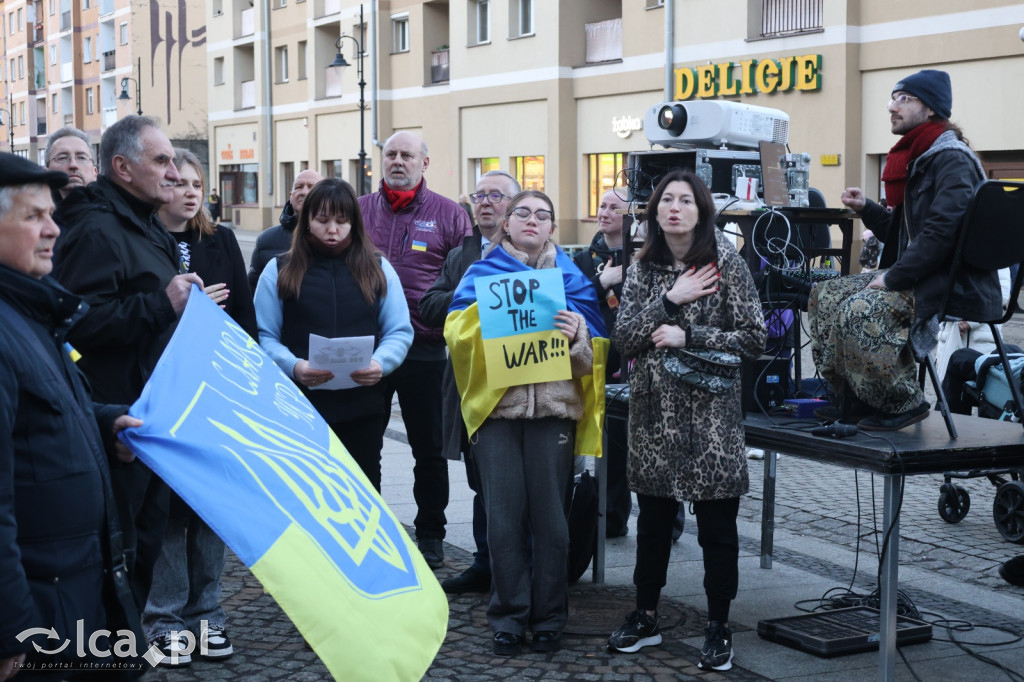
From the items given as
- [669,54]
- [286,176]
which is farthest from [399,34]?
[669,54]

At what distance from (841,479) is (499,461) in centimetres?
459

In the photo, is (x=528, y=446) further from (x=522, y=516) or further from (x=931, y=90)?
(x=931, y=90)

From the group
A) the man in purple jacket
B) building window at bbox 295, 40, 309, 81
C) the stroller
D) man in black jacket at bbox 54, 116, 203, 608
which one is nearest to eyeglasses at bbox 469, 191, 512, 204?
the man in purple jacket

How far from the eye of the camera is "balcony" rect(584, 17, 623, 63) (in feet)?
99.8

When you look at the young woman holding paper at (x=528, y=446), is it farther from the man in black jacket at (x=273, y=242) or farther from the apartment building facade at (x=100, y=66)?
the apartment building facade at (x=100, y=66)

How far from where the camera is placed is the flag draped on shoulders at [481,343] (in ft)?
17.7

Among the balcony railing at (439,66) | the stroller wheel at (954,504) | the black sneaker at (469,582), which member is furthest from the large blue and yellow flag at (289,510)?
the balcony railing at (439,66)

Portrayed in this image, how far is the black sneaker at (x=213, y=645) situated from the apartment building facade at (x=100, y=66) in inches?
1549

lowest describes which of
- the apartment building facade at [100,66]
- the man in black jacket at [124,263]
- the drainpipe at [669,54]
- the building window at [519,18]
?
the man in black jacket at [124,263]

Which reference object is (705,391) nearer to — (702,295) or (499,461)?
(702,295)

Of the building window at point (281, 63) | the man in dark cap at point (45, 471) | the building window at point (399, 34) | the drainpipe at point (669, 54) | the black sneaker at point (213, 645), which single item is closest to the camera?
the man in dark cap at point (45, 471)

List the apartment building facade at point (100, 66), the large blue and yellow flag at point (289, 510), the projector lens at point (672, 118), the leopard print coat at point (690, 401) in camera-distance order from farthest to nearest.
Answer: the apartment building facade at point (100, 66) → the projector lens at point (672, 118) → the leopard print coat at point (690, 401) → the large blue and yellow flag at point (289, 510)

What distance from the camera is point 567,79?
31641 millimetres

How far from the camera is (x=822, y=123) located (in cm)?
2388
